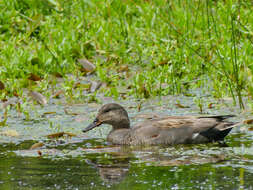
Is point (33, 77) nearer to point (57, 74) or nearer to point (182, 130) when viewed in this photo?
point (57, 74)

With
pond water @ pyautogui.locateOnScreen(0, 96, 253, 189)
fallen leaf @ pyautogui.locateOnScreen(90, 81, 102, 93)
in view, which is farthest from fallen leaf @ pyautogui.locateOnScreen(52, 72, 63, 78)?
pond water @ pyautogui.locateOnScreen(0, 96, 253, 189)

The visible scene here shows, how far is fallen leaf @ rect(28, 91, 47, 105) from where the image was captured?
1001 centimetres

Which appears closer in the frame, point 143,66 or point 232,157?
point 232,157

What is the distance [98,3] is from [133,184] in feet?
26.0

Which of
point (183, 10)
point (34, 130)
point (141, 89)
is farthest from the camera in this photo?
point (183, 10)

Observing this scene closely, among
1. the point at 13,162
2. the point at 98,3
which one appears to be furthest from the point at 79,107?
the point at 98,3

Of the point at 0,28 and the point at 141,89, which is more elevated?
the point at 0,28

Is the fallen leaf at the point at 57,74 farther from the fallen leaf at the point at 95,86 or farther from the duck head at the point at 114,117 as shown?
the duck head at the point at 114,117

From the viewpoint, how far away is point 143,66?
1147 cm

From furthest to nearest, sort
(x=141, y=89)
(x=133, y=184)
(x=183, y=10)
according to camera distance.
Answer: (x=183, y=10), (x=141, y=89), (x=133, y=184)

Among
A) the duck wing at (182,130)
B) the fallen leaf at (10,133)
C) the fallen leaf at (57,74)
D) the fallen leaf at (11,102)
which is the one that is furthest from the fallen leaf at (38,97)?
the duck wing at (182,130)

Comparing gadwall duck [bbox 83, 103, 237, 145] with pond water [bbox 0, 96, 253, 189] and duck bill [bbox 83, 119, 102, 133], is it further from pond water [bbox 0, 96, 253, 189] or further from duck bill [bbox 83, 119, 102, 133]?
pond water [bbox 0, 96, 253, 189]

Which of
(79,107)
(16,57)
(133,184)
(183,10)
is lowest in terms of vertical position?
(133,184)

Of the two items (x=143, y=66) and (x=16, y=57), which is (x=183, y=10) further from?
(x=16, y=57)
